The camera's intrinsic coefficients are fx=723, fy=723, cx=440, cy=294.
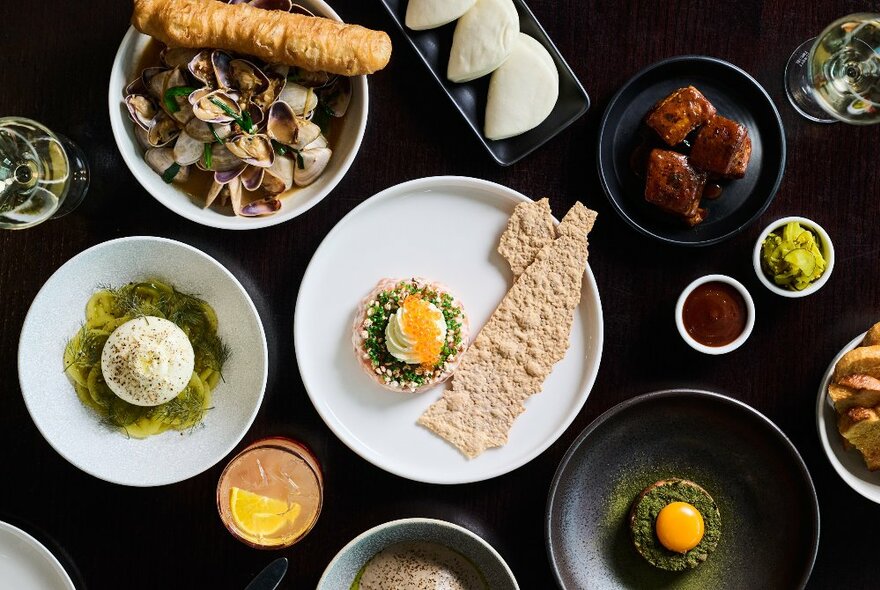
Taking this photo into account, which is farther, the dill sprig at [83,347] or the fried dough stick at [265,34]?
the dill sprig at [83,347]

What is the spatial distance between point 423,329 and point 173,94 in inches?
35.5

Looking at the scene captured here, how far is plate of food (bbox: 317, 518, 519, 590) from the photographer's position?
6.65 feet

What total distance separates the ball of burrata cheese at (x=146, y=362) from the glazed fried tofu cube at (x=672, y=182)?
1.41 meters

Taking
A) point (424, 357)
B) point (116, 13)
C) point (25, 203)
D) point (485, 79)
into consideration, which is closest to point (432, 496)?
point (424, 357)

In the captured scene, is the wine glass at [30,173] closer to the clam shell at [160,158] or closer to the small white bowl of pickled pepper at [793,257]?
the clam shell at [160,158]

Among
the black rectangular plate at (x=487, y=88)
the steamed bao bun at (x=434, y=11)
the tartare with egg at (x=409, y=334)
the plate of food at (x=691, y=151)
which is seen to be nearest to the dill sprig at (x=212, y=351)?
the tartare with egg at (x=409, y=334)

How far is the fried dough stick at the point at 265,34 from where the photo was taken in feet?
6.02

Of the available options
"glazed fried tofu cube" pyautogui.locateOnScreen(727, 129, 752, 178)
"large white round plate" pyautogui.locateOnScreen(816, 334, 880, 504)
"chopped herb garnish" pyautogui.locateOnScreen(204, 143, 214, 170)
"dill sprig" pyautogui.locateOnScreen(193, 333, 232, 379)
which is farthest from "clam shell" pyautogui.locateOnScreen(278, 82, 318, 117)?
"large white round plate" pyautogui.locateOnScreen(816, 334, 880, 504)

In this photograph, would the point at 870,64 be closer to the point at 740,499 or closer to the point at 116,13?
the point at 740,499

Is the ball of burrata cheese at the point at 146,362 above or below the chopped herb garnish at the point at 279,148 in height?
below

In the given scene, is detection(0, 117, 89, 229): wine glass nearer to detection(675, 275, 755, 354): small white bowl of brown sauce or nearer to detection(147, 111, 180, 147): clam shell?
detection(147, 111, 180, 147): clam shell

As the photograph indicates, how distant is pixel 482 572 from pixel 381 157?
126 centimetres

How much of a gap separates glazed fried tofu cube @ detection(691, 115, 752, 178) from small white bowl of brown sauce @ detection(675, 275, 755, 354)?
1.03 feet

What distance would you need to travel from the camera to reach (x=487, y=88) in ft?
6.92
